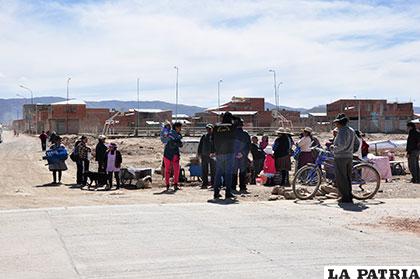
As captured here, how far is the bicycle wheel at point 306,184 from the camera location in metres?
12.6

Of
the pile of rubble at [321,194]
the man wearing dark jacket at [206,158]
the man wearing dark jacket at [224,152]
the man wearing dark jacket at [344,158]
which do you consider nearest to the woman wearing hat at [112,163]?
the man wearing dark jacket at [206,158]

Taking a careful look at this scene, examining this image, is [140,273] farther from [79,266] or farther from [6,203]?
[6,203]

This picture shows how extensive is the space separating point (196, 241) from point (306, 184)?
5.07m

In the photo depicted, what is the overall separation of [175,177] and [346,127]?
534cm

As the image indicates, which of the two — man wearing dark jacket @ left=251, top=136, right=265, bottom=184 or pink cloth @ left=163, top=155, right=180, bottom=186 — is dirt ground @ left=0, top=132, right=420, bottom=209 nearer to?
pink cloth @ left=163, top=155, right=180, bottom=186

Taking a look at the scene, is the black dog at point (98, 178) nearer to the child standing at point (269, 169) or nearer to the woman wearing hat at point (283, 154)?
the child standing at point (269, 169)

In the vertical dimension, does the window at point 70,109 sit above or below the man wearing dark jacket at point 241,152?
above

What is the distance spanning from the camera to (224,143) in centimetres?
1284

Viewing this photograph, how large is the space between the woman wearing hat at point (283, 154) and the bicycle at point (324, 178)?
2932mm

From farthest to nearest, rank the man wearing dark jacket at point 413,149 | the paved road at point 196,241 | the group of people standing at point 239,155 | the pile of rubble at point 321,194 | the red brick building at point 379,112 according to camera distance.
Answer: the red brick building at point 379,112
the man wearing dark jacket at point 413,149
the pile of rubble at point 321,194
the group of people standing at point 239,155
the paved road at point 196,241

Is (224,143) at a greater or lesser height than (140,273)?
greater

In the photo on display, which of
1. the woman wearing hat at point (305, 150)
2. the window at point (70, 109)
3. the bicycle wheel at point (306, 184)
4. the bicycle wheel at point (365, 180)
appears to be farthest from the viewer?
the window at point (70, 109)

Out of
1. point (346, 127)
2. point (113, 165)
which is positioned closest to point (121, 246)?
point (346, 127)

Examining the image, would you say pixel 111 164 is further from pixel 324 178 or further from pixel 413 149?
pixel 413 149
